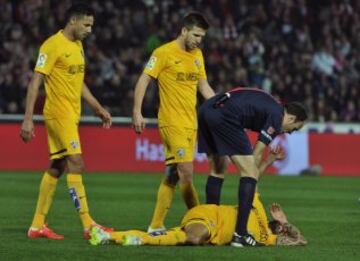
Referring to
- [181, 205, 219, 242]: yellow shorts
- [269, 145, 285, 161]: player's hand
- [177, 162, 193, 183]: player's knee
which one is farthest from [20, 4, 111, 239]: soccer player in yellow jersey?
[269, 145, 285, 161]: player's hand

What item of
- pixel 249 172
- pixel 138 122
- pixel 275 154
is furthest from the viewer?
pixel 138 122

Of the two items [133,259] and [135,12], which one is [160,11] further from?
[133,259]

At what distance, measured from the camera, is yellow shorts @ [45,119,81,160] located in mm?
11195

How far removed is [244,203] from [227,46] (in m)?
18.0

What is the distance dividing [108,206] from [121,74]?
1098 centimetres

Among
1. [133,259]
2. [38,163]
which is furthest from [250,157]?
[38,163]

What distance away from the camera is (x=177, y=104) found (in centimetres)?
1151

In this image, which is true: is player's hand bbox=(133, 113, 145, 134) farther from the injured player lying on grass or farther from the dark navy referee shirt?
the injured player lying on grass

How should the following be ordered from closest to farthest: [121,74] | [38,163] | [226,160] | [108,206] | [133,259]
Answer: [133,259] < [226,160] < [108,206] < [38,163] < [121,74]

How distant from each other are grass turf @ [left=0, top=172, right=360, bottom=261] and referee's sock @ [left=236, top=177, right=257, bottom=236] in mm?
230

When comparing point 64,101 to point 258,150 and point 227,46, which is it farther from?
point 227,46

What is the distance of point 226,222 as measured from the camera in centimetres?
1016

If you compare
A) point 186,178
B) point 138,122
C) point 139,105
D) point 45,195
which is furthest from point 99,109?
point 186,178

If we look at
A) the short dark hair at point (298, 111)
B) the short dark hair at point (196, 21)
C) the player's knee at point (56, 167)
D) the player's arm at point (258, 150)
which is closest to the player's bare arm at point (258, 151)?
the player's arm at point (258, 150)
